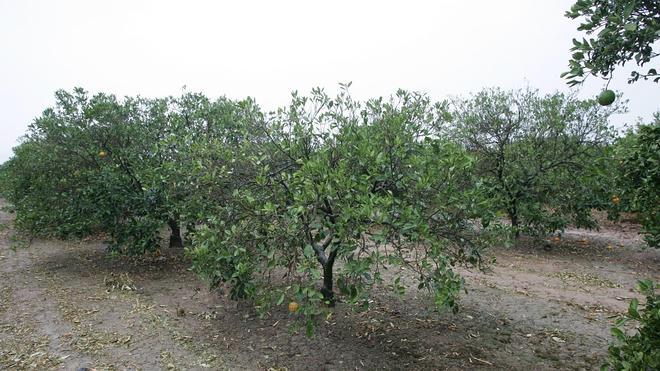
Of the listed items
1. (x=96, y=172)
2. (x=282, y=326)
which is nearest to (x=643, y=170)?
(x=282, y=326)

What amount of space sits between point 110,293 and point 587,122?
436 inches

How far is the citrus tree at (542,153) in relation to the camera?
9641 mm

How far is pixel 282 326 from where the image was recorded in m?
5.15

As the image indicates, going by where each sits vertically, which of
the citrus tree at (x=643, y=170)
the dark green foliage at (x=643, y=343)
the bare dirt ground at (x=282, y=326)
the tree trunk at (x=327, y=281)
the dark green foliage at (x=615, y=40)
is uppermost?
the dark green foliage at (x=615, y=40)

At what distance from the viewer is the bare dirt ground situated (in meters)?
4.34

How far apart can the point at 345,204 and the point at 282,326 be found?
2517 mm

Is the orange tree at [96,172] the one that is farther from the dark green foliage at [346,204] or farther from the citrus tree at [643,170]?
the citrus tree at [643,170]

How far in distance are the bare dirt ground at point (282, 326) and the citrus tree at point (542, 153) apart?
6.54 feet

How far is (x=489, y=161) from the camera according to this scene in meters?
11.0

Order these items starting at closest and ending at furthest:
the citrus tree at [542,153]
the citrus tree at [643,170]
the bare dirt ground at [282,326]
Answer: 1. the citrus tree at [643,170]
2. the bare dirt ground at [282,326]
3. the citrus tree at [542,153]

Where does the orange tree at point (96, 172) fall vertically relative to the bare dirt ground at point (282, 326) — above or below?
above

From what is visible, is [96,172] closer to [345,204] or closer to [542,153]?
[345,204]

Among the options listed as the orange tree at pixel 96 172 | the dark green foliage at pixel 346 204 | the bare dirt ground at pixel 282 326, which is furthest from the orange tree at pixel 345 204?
the orange tree at pixel 96 172

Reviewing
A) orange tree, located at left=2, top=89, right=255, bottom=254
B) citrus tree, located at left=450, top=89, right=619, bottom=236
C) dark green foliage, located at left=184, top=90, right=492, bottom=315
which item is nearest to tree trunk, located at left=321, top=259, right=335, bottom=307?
dark green foliage, located at left=184, top=90, right=492, bottom=315
